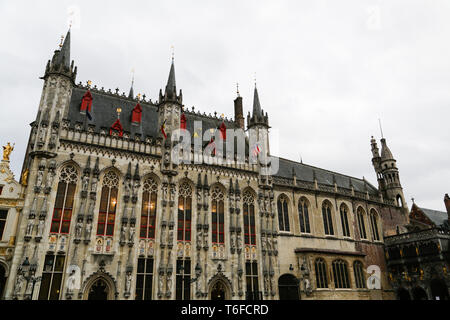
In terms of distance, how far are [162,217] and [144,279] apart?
5.69m

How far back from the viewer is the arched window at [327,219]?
1604 inches

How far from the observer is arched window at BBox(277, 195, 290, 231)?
37625 millimetres

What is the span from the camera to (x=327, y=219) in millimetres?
41406

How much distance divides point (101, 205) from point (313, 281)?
24.1 meters

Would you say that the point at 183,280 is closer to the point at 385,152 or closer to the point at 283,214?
the point at 283,214

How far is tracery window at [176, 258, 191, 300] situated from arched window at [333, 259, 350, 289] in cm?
1815

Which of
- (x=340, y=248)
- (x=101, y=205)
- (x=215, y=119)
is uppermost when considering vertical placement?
(x=215, y=119)

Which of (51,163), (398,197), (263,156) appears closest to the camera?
(51,163)

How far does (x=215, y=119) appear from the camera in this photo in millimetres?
42875

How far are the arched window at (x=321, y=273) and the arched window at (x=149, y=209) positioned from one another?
1955cm

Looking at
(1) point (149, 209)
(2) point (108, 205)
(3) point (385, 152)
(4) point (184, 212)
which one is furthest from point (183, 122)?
(3) point (385, 152)

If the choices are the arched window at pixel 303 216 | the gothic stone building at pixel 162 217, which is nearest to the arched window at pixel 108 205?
the gothic stone building at pixel 162 217
